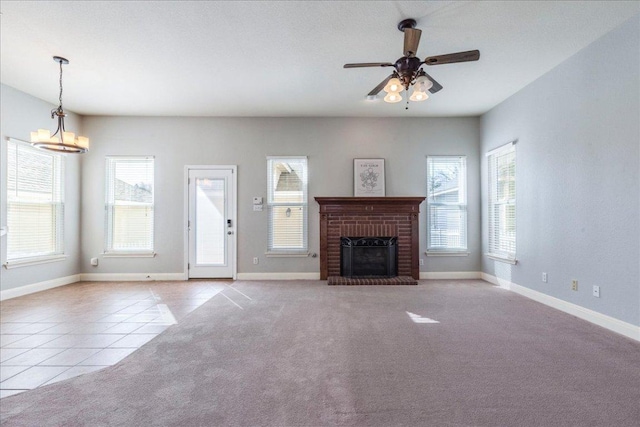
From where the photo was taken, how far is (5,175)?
4184 mm

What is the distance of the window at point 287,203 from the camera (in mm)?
5484

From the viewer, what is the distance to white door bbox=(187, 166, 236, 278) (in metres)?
5.48

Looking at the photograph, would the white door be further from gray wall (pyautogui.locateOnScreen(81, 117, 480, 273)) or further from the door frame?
gray wall (pyautogui.locateOnScreen(81, 117, 480, 273))

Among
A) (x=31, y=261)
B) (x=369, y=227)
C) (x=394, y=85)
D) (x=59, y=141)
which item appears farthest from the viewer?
A: (x=369, y=227)

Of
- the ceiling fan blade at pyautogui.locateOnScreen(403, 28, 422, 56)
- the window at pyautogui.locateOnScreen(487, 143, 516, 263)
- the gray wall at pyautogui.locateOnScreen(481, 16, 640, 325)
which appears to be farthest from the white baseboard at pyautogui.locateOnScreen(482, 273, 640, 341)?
the ceiling fan blade at pyautogui.locateOnScreen(403, 28, 422, 56)

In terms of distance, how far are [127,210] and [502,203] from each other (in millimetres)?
6273

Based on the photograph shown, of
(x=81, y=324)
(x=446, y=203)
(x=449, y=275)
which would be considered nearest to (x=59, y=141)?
(x=81, y=324)

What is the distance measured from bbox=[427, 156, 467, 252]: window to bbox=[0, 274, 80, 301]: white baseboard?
20.1 ft

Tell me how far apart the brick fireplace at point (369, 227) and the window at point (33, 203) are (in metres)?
4.25

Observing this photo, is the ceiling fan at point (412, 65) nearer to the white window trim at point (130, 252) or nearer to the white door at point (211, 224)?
the white door at point (211, 224)

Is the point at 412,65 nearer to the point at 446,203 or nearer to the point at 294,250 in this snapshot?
the point at 446,203

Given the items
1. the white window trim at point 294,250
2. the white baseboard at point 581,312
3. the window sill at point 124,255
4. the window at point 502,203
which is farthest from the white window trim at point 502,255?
the window sill at point 124,255

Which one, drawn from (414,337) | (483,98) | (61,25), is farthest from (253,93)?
(414,337)

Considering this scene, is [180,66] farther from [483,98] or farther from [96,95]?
[483,98]
